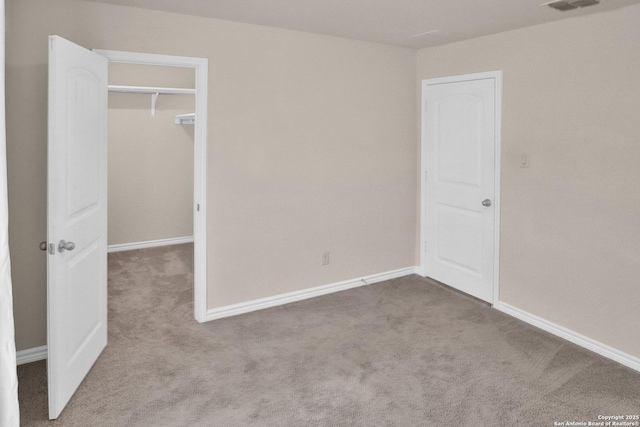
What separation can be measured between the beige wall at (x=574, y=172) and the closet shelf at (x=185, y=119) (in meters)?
3.41

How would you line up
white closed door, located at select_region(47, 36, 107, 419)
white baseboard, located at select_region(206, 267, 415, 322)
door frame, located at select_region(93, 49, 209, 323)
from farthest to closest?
1. white baseboard, located at select_region(206, 267, 415, 322)
2. door frame, located at select_region(93, 49, 209, 323)
3. white closed door, located at select_region(47, 36, 107, 419)

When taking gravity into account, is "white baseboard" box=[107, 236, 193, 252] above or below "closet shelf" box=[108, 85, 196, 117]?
below

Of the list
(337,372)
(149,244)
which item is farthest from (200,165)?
(149,244)

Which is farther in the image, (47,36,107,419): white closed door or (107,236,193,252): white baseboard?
(107,236,193,252): white baseboard

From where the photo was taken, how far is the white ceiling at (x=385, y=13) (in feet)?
9.87

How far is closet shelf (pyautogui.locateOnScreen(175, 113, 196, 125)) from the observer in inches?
226

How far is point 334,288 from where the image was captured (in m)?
4.37

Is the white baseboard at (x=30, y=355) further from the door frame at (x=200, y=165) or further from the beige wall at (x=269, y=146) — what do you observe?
the door frame at (x=200, y=165)

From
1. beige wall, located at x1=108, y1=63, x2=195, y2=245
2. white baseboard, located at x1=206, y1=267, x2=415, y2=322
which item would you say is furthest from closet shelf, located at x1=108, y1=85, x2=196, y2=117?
white baseboard, located at x1=206, y1=267, x2=415, y2=322

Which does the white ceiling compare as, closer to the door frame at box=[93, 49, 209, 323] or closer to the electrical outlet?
the door frame at box=[93, 49, 209, 323]

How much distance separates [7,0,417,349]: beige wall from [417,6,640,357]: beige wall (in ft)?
3.61

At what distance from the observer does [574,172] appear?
3.32 meters

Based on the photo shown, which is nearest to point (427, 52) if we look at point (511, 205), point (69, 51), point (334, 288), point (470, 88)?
point (470, 88)

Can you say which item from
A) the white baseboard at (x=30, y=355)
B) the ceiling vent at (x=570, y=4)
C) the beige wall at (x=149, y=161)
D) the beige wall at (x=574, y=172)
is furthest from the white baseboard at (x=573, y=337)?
the beige wall at (x=149, y=161)
